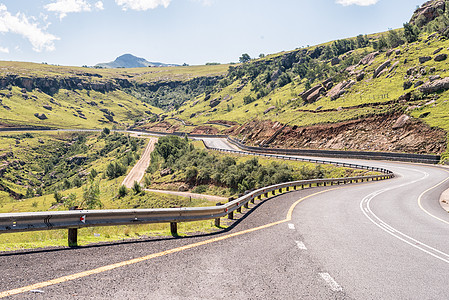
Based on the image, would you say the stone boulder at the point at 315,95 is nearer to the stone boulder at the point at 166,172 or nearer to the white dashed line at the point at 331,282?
the stone boulder at the point at 166,172

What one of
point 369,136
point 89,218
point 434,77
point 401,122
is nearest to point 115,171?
point 369,136

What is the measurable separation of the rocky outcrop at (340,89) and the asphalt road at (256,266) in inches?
3016

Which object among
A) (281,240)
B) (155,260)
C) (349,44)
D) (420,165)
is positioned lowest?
(420,165)

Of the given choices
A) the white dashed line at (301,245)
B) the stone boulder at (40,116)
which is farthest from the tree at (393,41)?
the stone boulder at (40,116)

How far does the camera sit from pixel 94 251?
20.4ft

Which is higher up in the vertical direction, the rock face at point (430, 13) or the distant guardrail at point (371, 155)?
the rock face at point (430, 13)

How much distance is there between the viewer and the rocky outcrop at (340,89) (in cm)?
8012

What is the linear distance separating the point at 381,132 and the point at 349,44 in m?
151

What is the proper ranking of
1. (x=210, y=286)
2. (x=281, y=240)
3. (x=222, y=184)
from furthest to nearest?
(x=222, y=184) → (x=281, y=240) → (x=210, y=286)

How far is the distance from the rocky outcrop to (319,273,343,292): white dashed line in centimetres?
8169

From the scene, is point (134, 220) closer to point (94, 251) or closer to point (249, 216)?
point (94, 251)

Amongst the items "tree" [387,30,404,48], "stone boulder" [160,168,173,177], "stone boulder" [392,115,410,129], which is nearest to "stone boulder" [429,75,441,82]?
"stone boulder" [392,115,410,129]

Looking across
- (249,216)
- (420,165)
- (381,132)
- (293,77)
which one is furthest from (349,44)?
(249,216)

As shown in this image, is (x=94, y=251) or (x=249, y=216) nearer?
(x=94, y=251)
